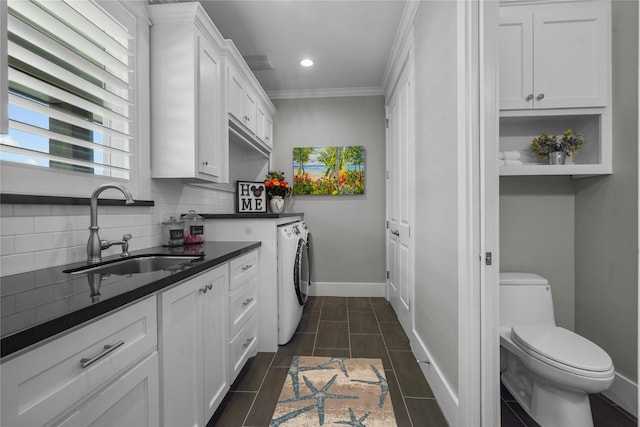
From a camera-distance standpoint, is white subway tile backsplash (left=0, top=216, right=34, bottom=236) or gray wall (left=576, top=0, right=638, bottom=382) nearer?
white subway tile backsplash (left=0, top=216, right=34, bottom=236)

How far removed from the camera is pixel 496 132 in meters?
1.20

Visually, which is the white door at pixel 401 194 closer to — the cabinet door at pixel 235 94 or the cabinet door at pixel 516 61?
the cabinet door at pixel 516 61

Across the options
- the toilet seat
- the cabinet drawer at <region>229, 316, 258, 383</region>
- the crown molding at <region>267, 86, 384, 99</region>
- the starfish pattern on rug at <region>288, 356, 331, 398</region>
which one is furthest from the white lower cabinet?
the crown molding at <region>267, 86, 384, 99</region>

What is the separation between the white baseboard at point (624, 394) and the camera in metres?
1.53

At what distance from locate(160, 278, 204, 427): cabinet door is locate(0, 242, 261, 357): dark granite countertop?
92 millimetres

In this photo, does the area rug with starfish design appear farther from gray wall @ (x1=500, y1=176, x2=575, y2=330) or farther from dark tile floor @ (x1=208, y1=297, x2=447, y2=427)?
gray wall @ (x1=500, y1=176, x2=575, y2=330)

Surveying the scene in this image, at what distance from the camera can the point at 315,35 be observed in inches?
98.7

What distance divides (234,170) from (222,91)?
3.67 ft

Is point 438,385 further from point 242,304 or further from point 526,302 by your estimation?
point 242,304

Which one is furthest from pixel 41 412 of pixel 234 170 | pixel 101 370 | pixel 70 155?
pixel 234 170

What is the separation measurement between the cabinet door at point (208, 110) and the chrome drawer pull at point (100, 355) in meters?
1.30

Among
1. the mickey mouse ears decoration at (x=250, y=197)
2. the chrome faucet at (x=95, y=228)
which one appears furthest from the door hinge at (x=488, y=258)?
the mickey mouse ears decoration at (x=250, y=197)

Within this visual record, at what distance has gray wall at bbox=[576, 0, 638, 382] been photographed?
1589 millimetres

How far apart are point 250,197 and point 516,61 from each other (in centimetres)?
261
